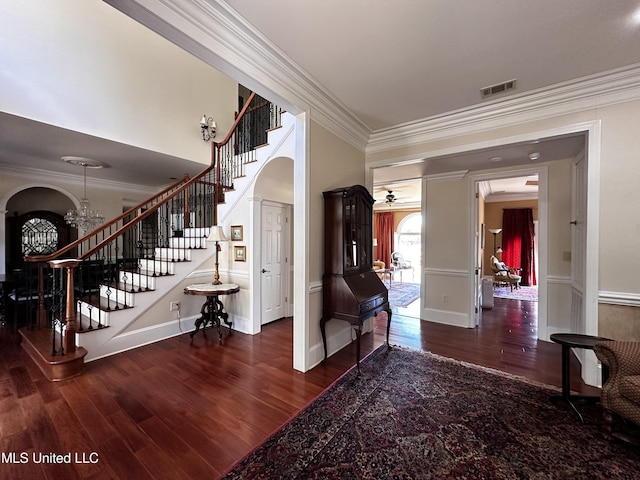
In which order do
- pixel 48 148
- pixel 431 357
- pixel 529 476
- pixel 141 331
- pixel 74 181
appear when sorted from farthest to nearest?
pixel 74 181, pixel 48 148, pixel 141 331, pixel 431 357, pixel 529 476

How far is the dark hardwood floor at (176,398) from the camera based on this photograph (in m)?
1.72

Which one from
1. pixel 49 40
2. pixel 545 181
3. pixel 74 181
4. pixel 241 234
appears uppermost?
pixel 49 40

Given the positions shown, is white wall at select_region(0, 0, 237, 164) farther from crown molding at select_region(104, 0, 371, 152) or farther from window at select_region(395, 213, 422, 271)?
window at select_region(395, 213, 422, 271)

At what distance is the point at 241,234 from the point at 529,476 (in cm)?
401

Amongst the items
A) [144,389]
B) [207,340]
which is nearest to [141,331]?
[207,340]

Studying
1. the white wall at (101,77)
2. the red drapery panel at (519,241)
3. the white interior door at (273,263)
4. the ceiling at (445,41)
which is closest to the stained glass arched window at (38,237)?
the white wall at (101,77)

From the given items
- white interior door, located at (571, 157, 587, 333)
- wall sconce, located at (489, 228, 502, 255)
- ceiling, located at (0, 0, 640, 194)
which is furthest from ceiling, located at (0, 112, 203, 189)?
wall sconce, located at (489, 228, 502, 255)

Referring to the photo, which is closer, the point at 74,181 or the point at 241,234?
the point at 241,234

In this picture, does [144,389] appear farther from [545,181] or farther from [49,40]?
[545,181]

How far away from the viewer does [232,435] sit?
1.93 m

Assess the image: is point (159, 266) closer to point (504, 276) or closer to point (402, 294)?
point (402, 294)

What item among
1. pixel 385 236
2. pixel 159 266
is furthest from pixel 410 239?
pixel 159 266

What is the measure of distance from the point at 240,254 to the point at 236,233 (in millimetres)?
358

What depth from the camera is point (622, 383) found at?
1.85 meters
